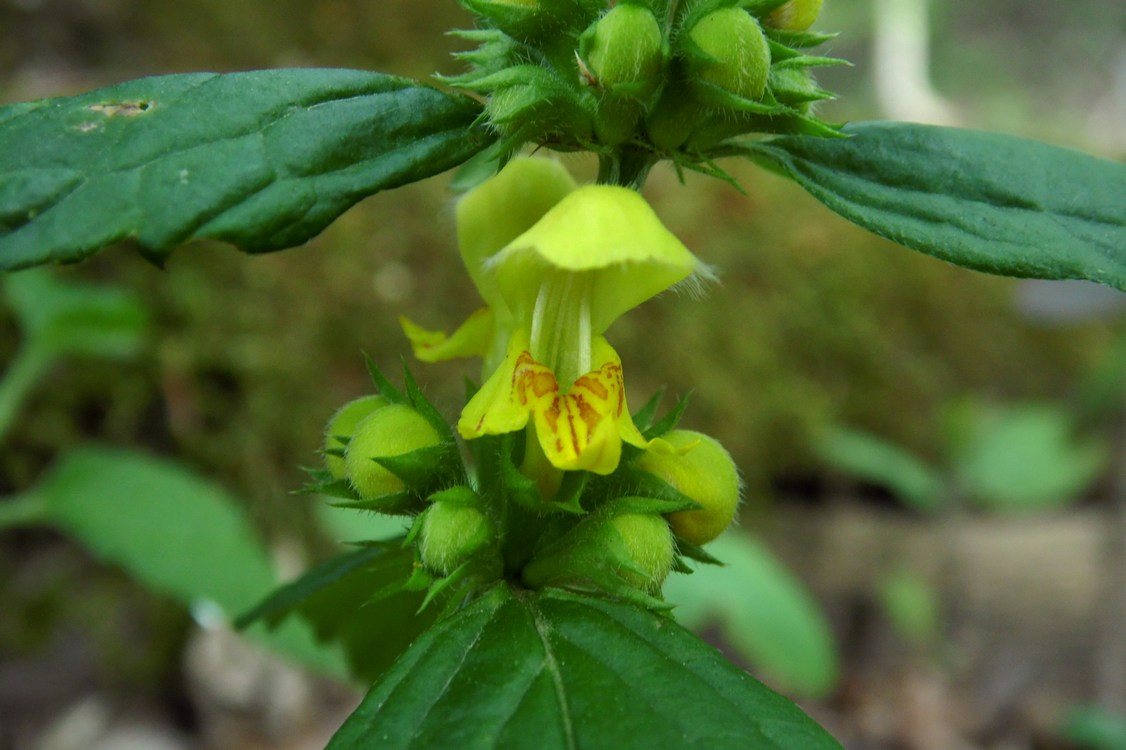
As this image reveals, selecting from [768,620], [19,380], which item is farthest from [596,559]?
[768,620]

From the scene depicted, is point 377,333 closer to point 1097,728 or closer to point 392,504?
point 392,504

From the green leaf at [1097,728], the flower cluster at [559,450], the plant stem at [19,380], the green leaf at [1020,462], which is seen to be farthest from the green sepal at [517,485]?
the green leaf at [1020,462]

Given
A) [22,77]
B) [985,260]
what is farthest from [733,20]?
[22,77]

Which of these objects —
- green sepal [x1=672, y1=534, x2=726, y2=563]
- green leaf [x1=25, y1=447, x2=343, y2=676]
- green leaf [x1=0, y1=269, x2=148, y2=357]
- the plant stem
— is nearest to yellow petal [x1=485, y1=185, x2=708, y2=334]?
green sepal [x1=672, y1=534, x2=726, y2=563]

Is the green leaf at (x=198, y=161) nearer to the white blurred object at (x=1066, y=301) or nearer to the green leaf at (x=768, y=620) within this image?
the green leaf at (x=768, y=620)

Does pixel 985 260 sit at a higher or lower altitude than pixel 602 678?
higher

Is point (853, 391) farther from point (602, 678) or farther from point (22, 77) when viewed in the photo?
point (602, 678)
